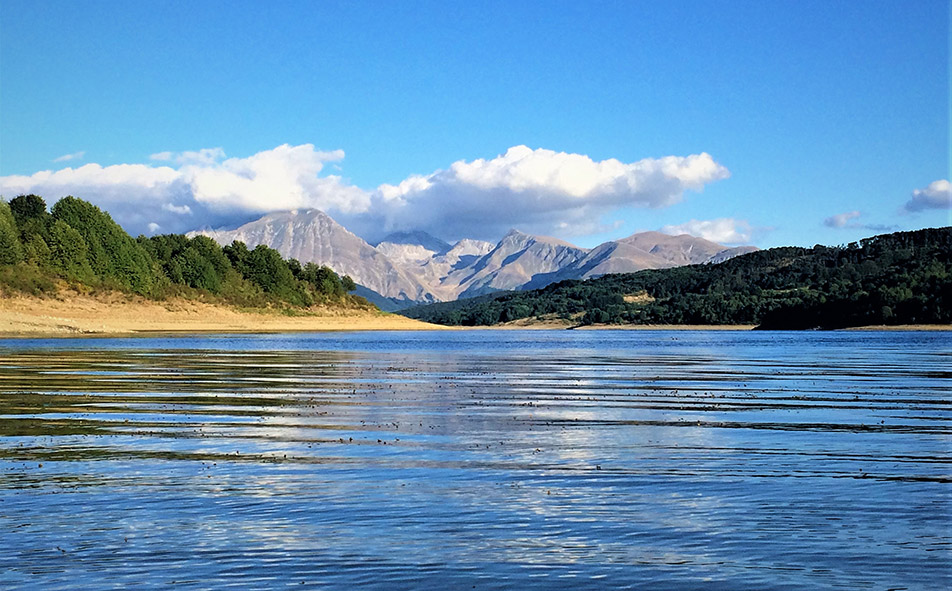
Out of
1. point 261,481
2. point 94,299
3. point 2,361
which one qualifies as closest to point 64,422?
point 261,481

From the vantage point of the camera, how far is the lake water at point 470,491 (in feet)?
46.5

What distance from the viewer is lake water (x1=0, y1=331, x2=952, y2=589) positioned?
14.2 m

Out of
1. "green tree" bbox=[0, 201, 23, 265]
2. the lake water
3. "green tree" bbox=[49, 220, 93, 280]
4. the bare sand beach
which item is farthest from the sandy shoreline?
the lake water

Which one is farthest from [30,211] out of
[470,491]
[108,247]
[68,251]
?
[470,491]

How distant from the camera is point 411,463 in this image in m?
23.3

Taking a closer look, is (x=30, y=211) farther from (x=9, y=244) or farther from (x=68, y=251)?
(x=9, y=244)

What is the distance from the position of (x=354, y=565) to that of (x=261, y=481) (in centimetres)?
715

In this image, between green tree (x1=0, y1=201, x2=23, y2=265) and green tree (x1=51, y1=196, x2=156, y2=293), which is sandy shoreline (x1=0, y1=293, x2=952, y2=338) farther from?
green tree (x1=0, y1=201, x2=23, y2=265)

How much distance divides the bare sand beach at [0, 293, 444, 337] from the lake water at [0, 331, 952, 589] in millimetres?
80177

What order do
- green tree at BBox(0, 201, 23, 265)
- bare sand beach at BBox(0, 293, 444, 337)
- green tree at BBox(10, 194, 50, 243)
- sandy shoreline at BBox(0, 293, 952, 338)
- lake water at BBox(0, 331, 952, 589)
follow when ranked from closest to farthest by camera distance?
lake water at BBox(0, 331, 952, 589) → sandy shoreline at BBox(0, 293, 952, 338) → bare sand beach at BBox(0, 293, 444, 337) → green tree at BBox(0, 201, 23, 265) → green tree at BBox(10, 194, 50, 243)

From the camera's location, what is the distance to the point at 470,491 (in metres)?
19.8

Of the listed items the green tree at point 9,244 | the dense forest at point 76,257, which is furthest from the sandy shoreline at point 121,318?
the green tree at point 9,244

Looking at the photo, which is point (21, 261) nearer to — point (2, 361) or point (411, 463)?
point (2, 361)

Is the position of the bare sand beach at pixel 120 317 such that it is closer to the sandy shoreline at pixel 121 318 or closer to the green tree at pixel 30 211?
the sandy shoreline at pixel 121 318
